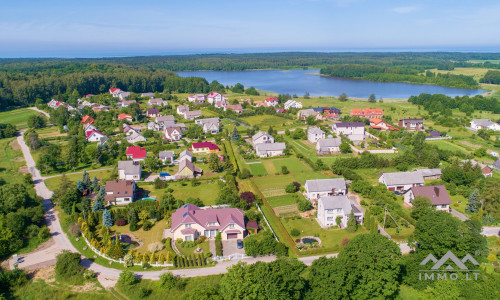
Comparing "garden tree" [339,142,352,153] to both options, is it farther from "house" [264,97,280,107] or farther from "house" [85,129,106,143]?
"house" [85,129,106,143]

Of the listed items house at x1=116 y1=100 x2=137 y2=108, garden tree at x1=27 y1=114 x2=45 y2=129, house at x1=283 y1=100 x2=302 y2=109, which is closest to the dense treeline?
house at x1=283 y1=100 x2=302 y2=109

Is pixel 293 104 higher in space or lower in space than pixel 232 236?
higher

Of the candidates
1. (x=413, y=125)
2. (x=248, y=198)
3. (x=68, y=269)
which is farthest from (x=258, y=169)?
(x=413, y=125)

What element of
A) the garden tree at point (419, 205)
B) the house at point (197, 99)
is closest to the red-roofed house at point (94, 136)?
the house at point (197, 99)

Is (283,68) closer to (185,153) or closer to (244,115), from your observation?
(244,115)

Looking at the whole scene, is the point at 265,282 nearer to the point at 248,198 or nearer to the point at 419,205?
the point at 248,198

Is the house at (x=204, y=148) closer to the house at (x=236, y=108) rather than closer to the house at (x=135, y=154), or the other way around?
the house at (x=135, y=154)
